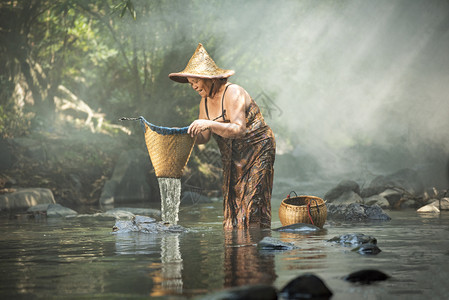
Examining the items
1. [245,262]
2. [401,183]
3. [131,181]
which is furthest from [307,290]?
[131,181]

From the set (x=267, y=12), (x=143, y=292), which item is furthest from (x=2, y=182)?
(x=143, y=292)

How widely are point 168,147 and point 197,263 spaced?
2.25m

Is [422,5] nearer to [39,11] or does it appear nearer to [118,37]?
[118,37]

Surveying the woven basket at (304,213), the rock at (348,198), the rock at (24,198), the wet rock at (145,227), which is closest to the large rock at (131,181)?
the rock at (24,198)

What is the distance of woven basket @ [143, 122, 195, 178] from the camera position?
647 cm

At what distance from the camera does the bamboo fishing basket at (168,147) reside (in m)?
6.46

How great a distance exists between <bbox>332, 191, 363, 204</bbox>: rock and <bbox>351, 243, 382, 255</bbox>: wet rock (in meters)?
6.59

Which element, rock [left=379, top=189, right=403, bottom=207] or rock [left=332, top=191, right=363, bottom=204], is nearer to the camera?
rock [left=332, top=191, right=363, bottom=204]

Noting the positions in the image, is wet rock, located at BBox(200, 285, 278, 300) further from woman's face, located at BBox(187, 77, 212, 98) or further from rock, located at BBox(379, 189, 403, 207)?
rock, located at BBox(379, 189, 403, 207)

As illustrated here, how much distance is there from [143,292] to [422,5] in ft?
50.1

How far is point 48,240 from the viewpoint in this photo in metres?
6.34

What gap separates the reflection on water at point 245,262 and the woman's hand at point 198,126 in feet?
3.63

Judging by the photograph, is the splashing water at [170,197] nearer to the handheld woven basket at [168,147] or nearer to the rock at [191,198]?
the handheld woven basket at [168,147]

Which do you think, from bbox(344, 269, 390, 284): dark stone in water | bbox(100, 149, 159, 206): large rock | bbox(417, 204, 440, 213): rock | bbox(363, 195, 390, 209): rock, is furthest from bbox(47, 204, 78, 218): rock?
bbox(344, 269, 390, 284): dark stone in water
